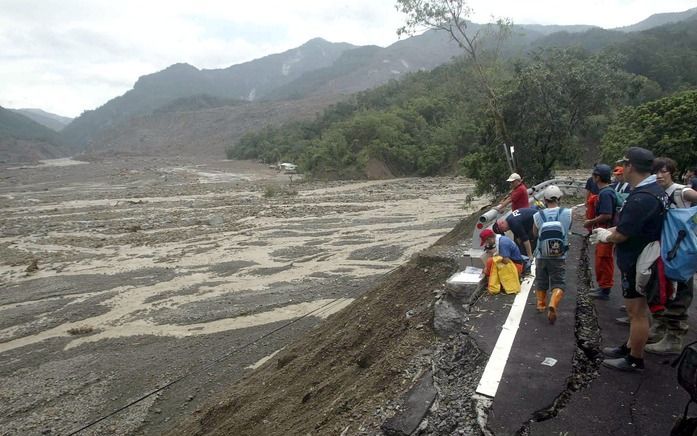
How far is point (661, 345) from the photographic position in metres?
4.09

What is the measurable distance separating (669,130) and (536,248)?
9.06m

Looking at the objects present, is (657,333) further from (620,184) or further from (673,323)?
(620,184)

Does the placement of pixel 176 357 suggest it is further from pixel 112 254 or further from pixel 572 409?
pixel 112 254

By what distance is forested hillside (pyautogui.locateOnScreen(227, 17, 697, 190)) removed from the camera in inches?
585

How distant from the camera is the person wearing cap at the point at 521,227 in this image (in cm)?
669

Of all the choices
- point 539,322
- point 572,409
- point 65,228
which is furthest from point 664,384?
point 65,228

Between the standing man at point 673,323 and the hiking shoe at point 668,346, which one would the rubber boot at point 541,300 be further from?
the hiking shoe at point 668,346

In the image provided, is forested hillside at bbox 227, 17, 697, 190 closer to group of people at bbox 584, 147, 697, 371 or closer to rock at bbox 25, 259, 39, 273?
group of people at bbox 584, 147, 697, 371

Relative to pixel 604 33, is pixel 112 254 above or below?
below

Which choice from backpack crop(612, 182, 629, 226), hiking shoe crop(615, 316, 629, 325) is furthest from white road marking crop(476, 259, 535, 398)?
backpack crop(612, 182, 629, 226)

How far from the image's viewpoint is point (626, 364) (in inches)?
154

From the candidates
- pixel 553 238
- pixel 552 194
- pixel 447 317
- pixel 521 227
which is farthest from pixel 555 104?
pixel 447 317

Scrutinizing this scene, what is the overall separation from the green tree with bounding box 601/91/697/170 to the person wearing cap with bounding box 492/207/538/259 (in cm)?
725

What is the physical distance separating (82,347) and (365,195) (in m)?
24.5
